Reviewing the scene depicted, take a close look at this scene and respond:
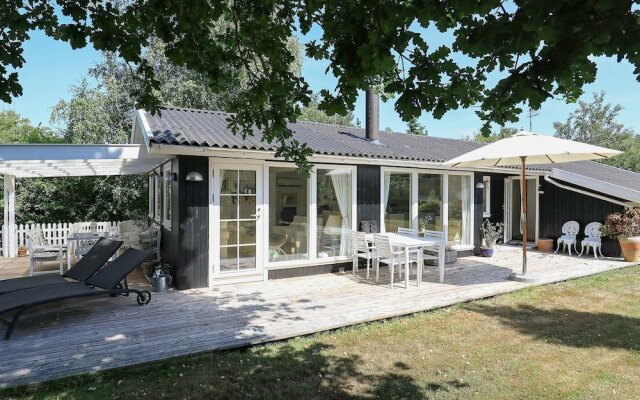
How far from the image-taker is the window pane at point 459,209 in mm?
10391

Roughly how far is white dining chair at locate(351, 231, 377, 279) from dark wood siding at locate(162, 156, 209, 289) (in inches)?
118

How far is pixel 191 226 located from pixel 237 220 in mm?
849

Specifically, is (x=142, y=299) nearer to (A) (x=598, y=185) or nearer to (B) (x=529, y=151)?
(B) (x=529, y=151)

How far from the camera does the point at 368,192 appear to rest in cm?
885

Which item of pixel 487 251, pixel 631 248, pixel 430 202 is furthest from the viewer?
pixel 487 251

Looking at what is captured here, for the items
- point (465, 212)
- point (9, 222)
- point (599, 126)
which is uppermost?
point (599, 126)

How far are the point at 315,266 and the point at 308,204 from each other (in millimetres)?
1292

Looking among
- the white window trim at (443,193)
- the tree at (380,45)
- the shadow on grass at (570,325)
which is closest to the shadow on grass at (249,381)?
the shadow on grass at (570,325)

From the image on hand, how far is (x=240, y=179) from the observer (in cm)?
729

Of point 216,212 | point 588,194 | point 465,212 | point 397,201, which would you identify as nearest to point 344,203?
point 397,201

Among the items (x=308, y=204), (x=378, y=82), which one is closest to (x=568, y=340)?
(x=378, y=82)

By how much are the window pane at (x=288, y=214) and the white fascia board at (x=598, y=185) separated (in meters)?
8.34

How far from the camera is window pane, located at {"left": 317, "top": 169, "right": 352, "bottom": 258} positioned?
820 cm

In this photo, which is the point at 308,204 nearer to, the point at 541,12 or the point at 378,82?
the point at 378,82
